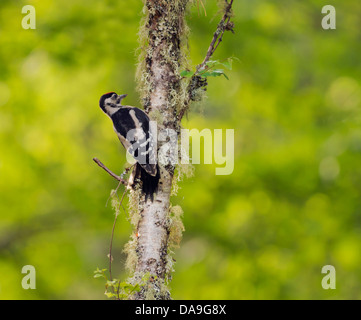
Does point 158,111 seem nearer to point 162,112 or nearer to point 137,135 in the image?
point 162,112

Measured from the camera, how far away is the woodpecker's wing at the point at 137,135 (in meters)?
2.68

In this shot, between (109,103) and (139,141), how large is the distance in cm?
48

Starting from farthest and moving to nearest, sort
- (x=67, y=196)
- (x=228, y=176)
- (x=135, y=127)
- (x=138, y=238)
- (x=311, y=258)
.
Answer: (x=67, y=196)
(x=228, y=176)
(x=311, y=258)
(x=135, y=127)
(x=138, y=238)

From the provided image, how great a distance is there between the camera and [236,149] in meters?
5.60

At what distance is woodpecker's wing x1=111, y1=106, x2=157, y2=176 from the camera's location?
8.80 feet

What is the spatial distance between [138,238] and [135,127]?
62cm

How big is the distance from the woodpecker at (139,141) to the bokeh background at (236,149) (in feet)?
6.91

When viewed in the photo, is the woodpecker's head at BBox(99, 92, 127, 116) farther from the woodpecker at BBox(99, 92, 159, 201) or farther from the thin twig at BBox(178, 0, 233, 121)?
the thin twig at BBox(178, 0, 233, 121)

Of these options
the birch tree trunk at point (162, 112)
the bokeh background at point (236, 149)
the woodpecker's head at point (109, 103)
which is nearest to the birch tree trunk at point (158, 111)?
the birch tree trunk at point (162, 112)

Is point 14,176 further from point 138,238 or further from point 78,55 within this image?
point 138,238

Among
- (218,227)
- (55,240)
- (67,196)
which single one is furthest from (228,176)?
(55,240)

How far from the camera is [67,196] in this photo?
18.1 feet

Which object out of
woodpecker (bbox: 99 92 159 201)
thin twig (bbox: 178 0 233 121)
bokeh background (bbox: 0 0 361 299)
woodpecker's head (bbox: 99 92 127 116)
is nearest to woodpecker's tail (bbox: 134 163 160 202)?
woodpecker (bbox: 99 92 159 201)

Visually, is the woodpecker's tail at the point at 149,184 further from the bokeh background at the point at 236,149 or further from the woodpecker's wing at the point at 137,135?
the bokeh background at the point at 236,149
